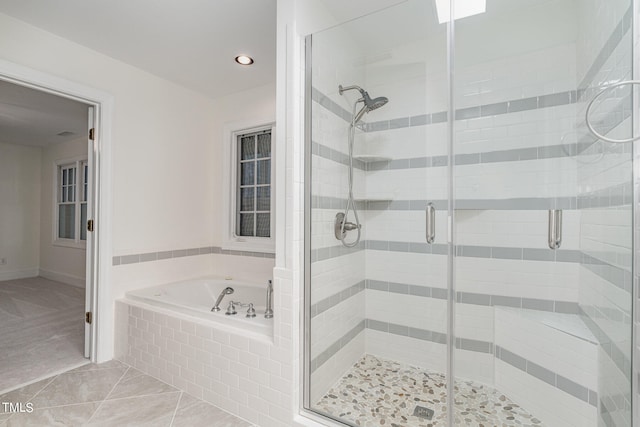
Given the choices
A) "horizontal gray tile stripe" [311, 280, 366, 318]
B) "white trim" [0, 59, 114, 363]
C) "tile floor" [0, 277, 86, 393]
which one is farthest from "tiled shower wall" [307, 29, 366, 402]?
"tile floor" [0, 277, 86, 393]

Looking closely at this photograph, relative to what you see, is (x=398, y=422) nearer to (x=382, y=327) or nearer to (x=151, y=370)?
(x=382, y=327)

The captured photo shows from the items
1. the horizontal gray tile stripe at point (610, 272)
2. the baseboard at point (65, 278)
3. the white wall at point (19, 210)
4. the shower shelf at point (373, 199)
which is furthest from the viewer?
the white wall at point (19, 210)

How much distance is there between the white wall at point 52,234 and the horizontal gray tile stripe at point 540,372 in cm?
580

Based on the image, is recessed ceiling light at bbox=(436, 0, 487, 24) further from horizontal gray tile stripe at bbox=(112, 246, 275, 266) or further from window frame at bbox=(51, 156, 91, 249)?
window frame at bbox=(51, 156, 91, 249)

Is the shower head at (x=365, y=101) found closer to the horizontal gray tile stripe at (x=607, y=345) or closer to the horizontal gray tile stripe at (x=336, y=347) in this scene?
the horizontal gray tile stripe at (x=336, y=347)

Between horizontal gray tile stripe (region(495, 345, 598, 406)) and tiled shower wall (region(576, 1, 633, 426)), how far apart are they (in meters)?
0.10

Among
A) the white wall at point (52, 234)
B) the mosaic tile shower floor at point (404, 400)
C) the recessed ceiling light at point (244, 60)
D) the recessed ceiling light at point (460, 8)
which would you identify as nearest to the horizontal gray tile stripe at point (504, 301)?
the mosaic tile shower floor at point (404, 400)

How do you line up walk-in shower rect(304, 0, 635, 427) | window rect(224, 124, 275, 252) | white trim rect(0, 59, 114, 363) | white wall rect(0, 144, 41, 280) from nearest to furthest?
walk-in shower rect(304, 0, 635, 427), white trim rect(0, 59, 114, 363), window rect(224, 124, 275, 252), white wall rect(0, 144, 41, 280)

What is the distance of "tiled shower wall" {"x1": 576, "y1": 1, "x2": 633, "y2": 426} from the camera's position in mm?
1214

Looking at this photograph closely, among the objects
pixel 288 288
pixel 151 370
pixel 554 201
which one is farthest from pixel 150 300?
pixel 554 201

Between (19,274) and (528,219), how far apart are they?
7.58 meters

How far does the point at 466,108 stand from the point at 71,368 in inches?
124

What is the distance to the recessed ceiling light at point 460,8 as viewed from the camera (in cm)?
149

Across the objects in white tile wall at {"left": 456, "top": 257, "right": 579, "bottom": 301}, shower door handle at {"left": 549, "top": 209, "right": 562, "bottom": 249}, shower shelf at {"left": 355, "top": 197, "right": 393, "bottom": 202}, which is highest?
shower shelf at {"left": 355, "top": 197, "right": 393, "bottom": 202}
